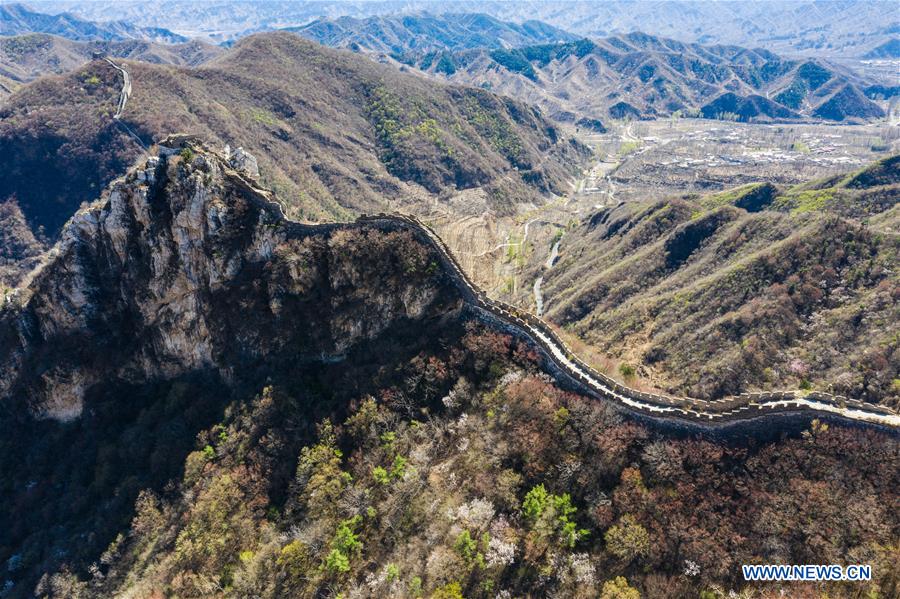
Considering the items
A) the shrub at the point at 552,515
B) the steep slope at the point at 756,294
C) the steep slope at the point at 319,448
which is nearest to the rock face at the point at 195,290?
the steep slope at the point at 319,448

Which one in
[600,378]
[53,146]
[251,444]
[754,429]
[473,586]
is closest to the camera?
[473,586]

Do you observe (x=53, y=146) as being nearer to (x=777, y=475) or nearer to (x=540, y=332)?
(x=540, y=332)

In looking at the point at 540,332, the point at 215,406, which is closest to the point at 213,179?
the point at 215,406

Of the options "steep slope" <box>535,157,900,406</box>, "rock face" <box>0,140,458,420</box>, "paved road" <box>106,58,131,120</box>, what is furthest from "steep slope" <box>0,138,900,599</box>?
"paved road" <box>106,58,131,120</box>

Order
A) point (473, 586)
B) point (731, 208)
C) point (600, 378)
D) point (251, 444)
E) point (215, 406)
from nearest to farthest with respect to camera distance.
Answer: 1. point (473, 586)
2. point (600, 378)
3. point (251, 444)
4. point (215, 406)
5. point (731, 208)

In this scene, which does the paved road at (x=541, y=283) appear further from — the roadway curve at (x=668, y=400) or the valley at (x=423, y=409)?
the roadway curve at (x=668, y=400)

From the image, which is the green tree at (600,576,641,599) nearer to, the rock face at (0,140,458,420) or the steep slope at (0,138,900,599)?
the steep slope at (0,138,900,599)
